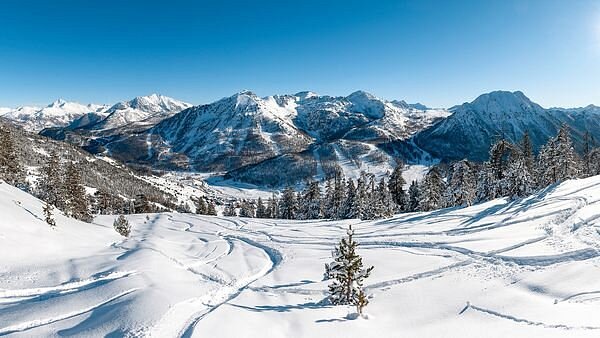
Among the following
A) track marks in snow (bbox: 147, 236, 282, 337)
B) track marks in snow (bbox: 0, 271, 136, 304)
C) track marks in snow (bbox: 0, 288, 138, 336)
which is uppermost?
track marks in snow (bbox: 0, 271, 136, 304)

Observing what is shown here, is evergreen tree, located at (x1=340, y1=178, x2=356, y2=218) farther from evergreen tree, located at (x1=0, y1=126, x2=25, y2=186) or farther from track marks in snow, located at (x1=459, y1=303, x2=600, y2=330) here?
evergreen tree, located at (x1=0, y1=126, x2=25, y2=186)

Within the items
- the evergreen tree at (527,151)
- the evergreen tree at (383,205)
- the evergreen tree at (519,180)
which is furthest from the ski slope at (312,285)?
the evergreen tree at (527,151)

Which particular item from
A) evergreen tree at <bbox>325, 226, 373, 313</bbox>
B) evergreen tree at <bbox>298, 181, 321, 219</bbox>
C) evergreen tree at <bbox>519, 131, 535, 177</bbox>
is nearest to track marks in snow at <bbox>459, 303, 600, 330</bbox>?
evergreen tree at <bbox>325, 226, 373, 313</bbox>

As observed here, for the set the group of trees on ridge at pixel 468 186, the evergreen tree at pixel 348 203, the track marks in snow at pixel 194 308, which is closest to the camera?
the track marks in snow at pixel 194 308

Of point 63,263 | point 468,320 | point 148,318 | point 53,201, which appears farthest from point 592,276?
point 53,201

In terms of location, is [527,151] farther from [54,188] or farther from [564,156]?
[54,188]

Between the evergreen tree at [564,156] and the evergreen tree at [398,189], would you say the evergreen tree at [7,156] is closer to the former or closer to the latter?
the evergreen tree at [398,189]

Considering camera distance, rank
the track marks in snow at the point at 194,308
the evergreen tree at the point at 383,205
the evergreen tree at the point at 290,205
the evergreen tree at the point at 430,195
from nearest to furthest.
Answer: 1. the track marks in snow at the point at 194,308
2. the evergreen tree at the point at 383,205
3. the evergreen tree at the point at 430,195
4. the evergreen tree at the point at 290,205

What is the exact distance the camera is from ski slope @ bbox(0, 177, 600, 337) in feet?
45.1

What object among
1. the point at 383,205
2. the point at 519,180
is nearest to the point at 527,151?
the point at 519,180

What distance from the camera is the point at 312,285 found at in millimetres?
21812

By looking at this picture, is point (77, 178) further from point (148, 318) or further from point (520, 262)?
point (520, 262)

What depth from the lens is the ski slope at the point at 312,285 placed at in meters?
13.8

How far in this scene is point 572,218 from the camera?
2741cm
